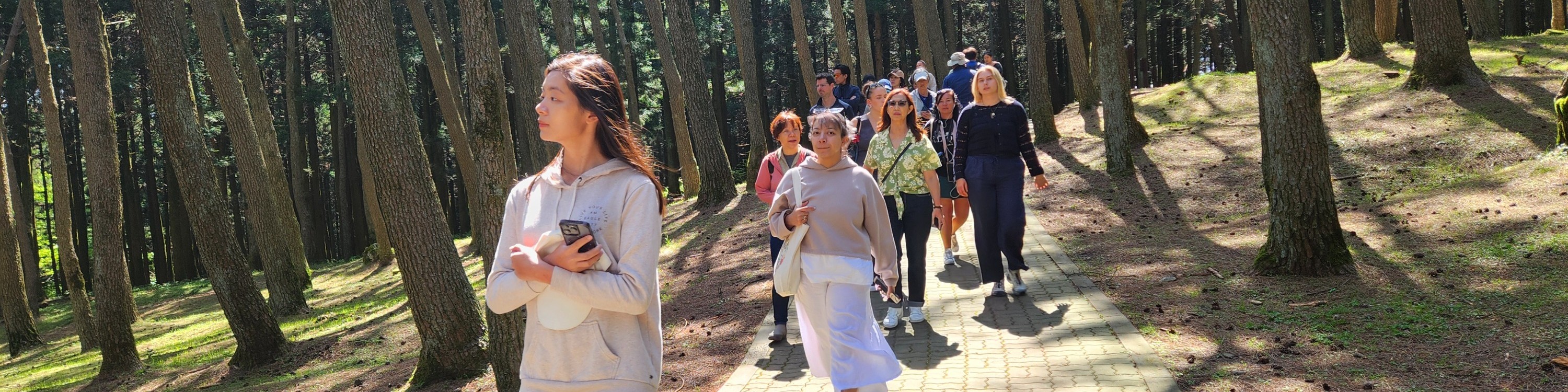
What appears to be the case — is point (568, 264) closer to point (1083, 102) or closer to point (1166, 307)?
point (1166, 307)

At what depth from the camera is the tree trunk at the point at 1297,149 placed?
27.1ft

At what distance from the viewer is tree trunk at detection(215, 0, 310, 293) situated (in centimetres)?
1700

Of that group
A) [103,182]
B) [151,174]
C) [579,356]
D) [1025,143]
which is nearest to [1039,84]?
[1025,143]

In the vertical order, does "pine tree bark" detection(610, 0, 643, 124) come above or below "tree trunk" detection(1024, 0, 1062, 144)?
above

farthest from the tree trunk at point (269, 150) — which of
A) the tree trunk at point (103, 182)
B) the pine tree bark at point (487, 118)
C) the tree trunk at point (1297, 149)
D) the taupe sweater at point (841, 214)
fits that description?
the tree trunk at point (1297, 149)

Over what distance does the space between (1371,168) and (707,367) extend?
30.8 ft

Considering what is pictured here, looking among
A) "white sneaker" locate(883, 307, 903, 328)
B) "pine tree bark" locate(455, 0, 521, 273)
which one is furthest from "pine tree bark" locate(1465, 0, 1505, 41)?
"pine tree bark" locate(455, 0, 521, 273)

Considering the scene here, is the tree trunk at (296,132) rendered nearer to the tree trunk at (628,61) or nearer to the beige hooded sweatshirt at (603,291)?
the tree trunk at (628,61)

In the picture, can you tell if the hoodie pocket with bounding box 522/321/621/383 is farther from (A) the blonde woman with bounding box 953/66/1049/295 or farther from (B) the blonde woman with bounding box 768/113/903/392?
(A) the blonde woman with bounding box 953/66/1049/295

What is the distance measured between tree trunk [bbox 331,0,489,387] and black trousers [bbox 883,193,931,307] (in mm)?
2954

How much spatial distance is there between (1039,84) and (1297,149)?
11545 mm

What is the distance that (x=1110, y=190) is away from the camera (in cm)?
1429

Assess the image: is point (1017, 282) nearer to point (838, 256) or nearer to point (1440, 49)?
point (838, 256)

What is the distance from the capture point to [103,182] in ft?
42.9
